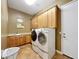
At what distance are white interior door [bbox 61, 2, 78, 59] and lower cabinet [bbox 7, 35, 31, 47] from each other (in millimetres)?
2819

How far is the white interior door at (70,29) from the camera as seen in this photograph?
2.69 meters

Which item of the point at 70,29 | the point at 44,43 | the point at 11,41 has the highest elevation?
the point at 70,29

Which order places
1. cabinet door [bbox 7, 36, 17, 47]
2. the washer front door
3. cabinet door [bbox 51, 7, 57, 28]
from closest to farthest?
the washer front door, cabinet door [bbox 51, 7, 57, 28], cabinet door [bbox 7, 36, 17, 47]

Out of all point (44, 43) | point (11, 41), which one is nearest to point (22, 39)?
point (11, 41)

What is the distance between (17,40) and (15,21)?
1.38 m

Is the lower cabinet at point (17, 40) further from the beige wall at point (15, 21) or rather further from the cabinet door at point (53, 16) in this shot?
the cabinet door at point (53, 16)

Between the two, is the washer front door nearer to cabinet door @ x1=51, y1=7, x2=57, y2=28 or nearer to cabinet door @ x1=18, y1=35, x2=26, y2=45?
cabinet door @ x1=51, y1=7, x2=57, y2=28

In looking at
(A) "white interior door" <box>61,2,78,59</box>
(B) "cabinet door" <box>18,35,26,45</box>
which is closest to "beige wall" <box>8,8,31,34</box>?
(B) "cabinet door" <box>18,35,26,45</box>

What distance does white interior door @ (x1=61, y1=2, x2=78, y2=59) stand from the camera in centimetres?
269

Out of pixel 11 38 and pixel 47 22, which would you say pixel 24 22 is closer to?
pixel 11 38

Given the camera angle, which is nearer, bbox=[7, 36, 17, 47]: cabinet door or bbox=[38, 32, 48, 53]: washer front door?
bbox=[38, 32, 48, 53]: washer front door

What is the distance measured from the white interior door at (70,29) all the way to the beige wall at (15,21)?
3286 millimetres

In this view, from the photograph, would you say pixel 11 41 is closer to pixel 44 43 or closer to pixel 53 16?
pixel 44 43

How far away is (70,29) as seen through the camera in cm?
289
